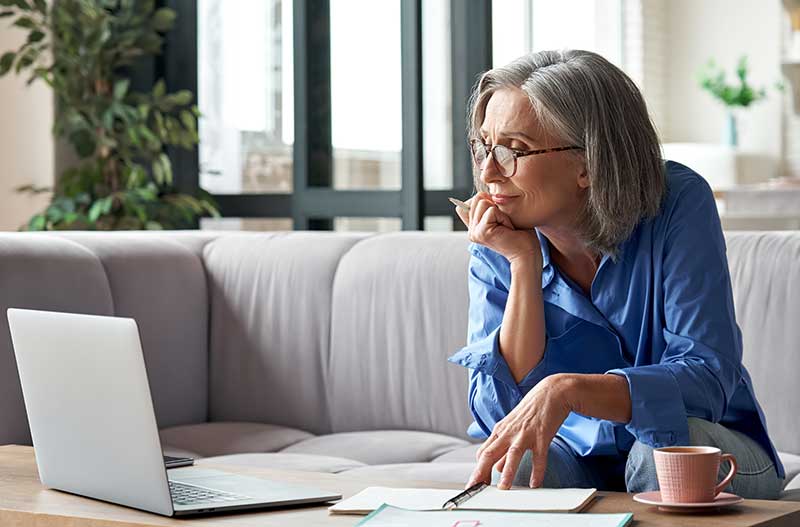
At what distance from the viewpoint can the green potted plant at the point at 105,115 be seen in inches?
159

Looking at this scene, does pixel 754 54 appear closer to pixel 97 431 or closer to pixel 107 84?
pixel 107 84

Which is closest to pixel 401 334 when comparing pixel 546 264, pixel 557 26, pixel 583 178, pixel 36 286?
pixel 36 286

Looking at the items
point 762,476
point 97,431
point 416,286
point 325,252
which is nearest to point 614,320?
point 762,476

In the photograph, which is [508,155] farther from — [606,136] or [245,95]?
[245,95]

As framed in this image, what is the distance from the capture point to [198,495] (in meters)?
1.43

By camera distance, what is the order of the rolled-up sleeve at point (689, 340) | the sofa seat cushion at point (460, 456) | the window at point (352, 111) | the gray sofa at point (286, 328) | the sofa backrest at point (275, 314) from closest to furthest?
the rolled-up sleeve at point (689, 340), the sofa seat cushion at point (460, 456), the gray sofa at point (286, 328), the sofa backrest at point (275, 314), the window at point (352, 111)

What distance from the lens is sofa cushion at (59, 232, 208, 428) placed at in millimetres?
2947

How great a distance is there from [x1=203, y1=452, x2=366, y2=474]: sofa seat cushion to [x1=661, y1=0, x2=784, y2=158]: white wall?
6.60 metres

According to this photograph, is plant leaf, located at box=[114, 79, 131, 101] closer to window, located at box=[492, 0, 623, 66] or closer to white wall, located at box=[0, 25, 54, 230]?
white wall, located at box=[0, 25, 54, 230]

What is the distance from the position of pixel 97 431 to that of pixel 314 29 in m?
2.76

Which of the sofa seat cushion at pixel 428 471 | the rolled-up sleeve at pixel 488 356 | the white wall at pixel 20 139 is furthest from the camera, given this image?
the white wall at pixel 20 139

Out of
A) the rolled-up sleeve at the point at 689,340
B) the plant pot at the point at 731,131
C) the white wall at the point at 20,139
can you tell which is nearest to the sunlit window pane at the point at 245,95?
the white wall at the point at 20,139

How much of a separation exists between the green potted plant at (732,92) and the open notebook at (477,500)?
7.29 metres

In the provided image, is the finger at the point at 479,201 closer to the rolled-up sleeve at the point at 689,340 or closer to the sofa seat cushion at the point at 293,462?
the rolled-up sleeve at the point at 689,340
